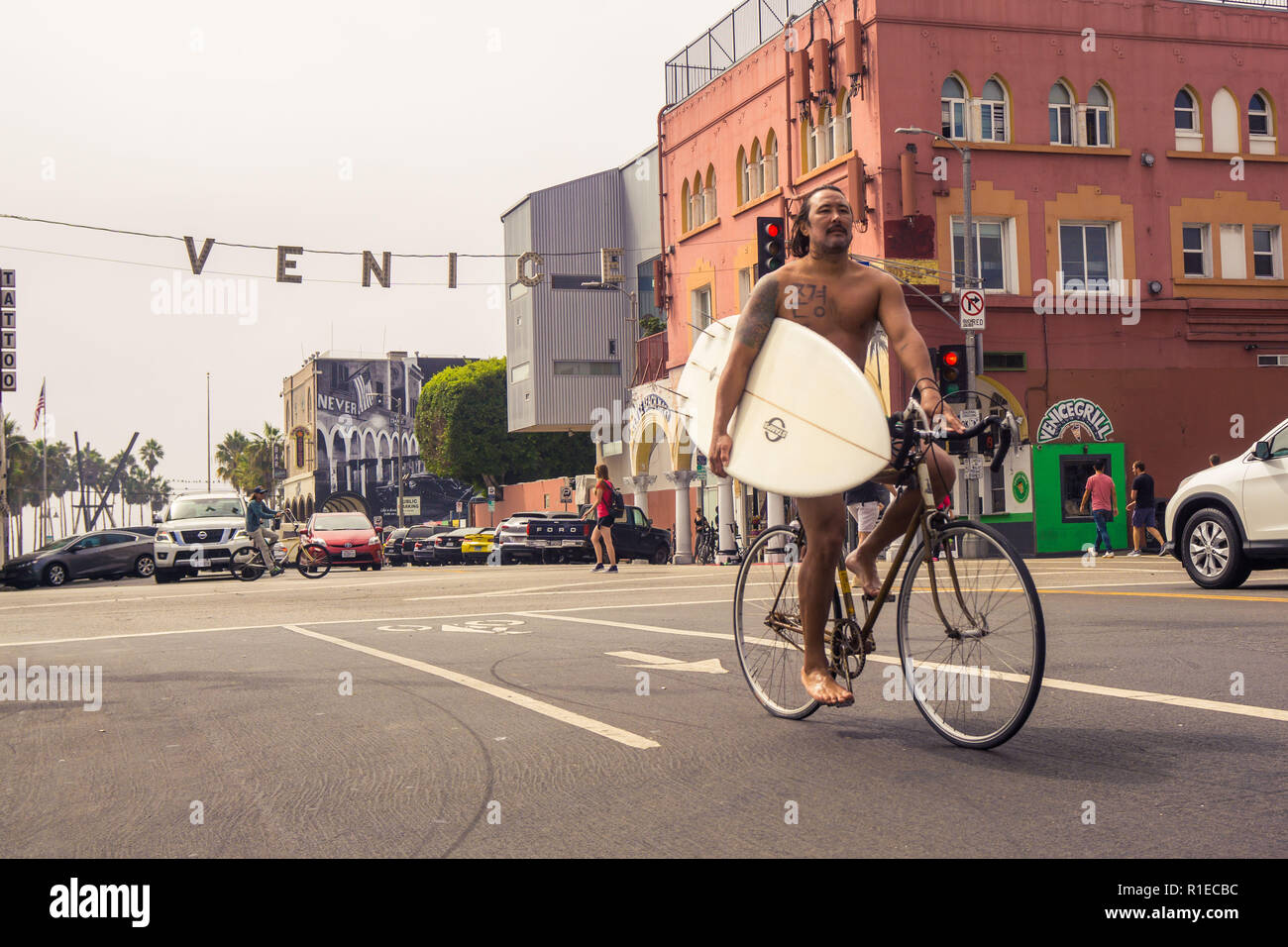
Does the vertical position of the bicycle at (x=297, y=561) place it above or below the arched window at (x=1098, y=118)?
below

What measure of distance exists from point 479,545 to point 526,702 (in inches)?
1522

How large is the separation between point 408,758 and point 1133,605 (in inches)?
306

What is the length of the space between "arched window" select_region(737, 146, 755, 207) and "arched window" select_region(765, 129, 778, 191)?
3.90 ft

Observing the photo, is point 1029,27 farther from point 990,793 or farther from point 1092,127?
point 990,793

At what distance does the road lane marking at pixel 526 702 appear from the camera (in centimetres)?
545

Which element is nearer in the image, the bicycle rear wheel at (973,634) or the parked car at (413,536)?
the bicycle rear wheel at (973,634)

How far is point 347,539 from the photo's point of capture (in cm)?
3441

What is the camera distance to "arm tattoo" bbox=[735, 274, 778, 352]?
530 cm

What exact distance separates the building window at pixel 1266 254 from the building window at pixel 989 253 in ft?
21.1

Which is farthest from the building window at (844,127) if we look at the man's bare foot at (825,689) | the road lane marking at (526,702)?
the man's bare foot at (825,689)

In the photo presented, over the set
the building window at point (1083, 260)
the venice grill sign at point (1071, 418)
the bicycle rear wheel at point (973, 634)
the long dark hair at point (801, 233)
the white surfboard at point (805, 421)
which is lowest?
the bicycle rear wheel at point (973, 634)

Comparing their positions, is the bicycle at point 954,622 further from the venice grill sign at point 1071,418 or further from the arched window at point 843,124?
the arched window at point 843,124
